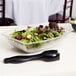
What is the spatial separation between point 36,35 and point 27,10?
1.49m

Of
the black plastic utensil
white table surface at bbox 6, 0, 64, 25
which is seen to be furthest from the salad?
white table surface at bbox 6, 0, 64, 25

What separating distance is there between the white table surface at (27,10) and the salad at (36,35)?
1.38 metres

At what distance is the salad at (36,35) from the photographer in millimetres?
700

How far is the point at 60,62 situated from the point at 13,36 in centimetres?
20

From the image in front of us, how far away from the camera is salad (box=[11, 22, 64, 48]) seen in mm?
700

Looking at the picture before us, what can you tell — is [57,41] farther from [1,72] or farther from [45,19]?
[45,19]

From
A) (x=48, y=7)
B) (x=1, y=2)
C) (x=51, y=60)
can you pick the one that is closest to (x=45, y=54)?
(x=51, y=60)

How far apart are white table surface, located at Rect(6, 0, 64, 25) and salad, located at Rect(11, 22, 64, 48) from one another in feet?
4.54

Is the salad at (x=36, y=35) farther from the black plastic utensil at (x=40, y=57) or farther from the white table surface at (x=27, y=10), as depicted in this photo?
the white table surface at (x=27, y=10)

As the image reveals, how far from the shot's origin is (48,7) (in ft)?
7.84

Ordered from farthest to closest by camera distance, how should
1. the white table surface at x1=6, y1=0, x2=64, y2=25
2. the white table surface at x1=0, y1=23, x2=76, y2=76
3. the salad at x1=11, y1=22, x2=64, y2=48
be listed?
the white table surface at x1=6, y1=0, x2=64, y2=25
the salad at x1=11, y1=22, x2=64, y2=48
the white table surface at x1=0, y1=23, x2=76, y2=76

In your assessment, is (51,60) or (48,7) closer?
(51,60)

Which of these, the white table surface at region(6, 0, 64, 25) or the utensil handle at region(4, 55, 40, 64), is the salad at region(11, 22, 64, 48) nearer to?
the utensil handle at region(4, 55, 40, 64)

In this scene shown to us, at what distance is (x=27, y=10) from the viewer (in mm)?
2199
